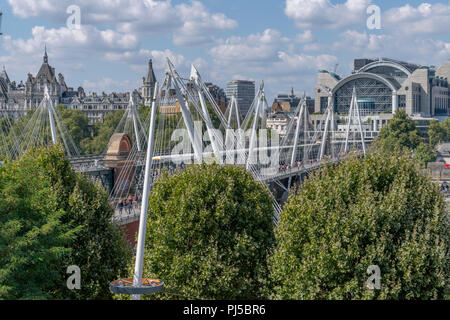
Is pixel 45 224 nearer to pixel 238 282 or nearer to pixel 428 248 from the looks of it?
pixel 238 282

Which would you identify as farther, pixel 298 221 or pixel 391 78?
pixel 391 78

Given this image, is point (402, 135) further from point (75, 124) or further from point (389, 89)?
point (75, 124)

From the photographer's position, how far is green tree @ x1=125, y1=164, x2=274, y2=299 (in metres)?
21.6

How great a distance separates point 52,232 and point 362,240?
9.29 meters

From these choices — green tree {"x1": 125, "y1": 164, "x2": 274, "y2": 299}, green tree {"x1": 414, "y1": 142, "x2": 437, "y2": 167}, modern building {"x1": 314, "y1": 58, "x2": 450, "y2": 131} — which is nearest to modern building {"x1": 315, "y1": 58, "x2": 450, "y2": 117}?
modern building {"x1": 314, "y1": 58, "x2": 450, "y2": 131}

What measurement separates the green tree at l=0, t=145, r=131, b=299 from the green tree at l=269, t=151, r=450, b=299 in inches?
239

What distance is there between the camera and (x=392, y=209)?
2022 centimetres

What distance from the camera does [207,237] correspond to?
22359 millimetres

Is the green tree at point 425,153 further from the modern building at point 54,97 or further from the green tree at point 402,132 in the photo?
the modern building at point 54,97

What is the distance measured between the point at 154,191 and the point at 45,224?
17.9ft

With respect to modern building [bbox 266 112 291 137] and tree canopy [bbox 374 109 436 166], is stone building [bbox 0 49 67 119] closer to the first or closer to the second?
modern building [bbox 266 112 291 137]
